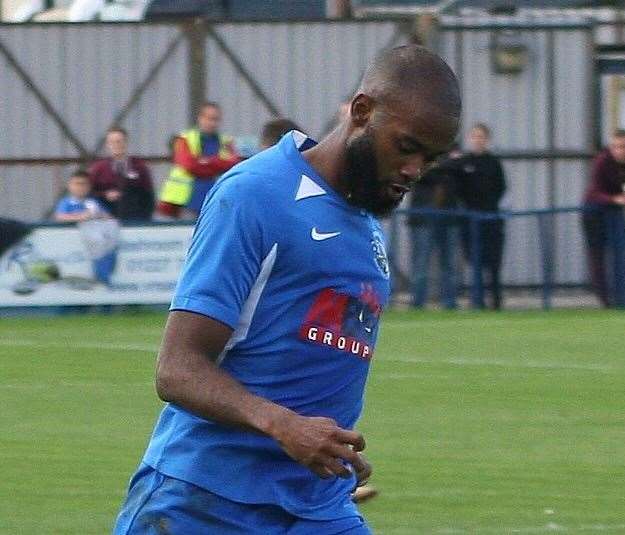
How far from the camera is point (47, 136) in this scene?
77.2ft

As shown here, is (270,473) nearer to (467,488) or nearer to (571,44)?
(467,488)

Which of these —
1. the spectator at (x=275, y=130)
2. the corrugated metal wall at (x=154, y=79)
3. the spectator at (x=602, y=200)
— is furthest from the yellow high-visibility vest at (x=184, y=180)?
the spectator at (x=275, y=130)

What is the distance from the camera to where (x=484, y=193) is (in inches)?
803

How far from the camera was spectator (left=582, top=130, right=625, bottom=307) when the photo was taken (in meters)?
20.1

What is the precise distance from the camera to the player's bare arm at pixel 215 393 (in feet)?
12.4

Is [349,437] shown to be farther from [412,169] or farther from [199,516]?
[412,169]

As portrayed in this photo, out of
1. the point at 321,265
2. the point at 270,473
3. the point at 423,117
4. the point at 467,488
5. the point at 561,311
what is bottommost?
the point at 561,311

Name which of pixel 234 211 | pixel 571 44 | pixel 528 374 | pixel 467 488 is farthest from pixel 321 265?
pixel 571 44

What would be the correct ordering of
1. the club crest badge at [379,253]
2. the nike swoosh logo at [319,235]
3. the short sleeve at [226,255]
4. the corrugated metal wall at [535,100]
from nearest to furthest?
the short sleeve at [226,255], the nike swoosh logo at [319,235], the club crest badge at [379,253], the corrugated metal wall at [535,100]

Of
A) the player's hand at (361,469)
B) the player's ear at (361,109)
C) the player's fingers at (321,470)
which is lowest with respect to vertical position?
the player's hand at (361,469)

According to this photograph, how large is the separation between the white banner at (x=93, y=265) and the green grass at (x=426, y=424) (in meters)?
0.39

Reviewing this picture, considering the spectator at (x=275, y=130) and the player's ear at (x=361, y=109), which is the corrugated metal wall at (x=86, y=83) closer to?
the spectator at (x=275, y=130)

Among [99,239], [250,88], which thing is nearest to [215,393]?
[99,239]

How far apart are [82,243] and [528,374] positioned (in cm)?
593
